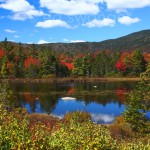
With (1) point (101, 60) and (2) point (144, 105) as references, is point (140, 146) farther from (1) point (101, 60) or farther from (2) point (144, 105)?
(1) point (101, 60)

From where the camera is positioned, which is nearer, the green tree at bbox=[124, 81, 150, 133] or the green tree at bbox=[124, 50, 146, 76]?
the green tree at bbox=[124, 81, 150, 133]

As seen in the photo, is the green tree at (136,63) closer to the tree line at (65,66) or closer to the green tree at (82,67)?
the tree line at (65,66)

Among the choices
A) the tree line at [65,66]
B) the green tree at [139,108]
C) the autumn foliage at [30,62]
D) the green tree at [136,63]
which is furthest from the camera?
the green tree at [136,63]

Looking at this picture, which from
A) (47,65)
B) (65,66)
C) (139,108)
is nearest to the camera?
(139,108)

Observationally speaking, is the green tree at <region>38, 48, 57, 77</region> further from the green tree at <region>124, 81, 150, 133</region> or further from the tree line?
the green tree at <region>124, 81, 150, 133</region>

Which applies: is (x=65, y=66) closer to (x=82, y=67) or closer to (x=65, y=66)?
(x=65, y=66)

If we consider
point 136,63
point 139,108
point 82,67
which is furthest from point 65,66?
point 139,108

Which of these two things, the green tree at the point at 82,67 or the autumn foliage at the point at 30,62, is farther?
the green tree at the point at 82,67

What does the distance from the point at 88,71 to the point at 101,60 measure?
796 centimetres

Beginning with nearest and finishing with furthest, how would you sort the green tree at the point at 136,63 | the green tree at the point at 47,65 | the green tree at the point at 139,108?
the green tree at the point at 139,108, the green tree at the point at 47,65, the green tree at the point at 136,63

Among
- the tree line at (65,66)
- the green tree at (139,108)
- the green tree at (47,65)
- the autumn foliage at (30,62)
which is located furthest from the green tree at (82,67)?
the green tree at (139,108)

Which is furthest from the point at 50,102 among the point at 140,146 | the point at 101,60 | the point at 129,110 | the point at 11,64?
the point at 101,60

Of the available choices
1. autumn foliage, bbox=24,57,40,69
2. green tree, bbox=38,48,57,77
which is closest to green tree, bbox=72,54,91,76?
green tree, bbox=38,48,57,77

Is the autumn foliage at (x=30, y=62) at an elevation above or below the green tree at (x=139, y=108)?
above
